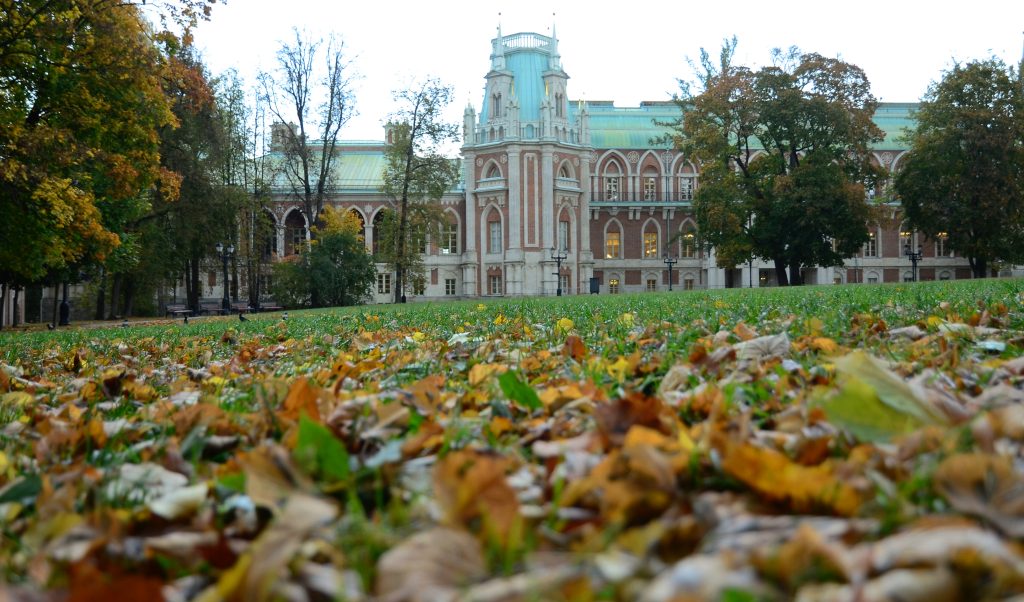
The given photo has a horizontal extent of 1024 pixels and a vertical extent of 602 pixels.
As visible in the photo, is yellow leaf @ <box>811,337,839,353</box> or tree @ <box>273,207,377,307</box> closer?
yellow leaf @ <box>811,337,839,353</box>

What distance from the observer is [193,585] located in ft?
3.58

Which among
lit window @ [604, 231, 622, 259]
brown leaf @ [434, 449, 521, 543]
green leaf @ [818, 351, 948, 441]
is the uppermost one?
lit window @ [604, 231, 622, 259]

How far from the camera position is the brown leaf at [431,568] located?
94 cm

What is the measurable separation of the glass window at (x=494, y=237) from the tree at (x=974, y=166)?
26252 mm

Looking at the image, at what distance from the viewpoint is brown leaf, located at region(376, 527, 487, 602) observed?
0.94 meters

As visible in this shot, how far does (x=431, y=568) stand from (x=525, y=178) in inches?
2100

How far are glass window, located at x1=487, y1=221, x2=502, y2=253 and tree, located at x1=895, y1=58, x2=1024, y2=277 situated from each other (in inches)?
1034

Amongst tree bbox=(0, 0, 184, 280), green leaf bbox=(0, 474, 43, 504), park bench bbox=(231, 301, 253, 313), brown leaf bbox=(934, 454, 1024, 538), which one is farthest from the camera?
park bench bbox=(231, 301, 253, 313)

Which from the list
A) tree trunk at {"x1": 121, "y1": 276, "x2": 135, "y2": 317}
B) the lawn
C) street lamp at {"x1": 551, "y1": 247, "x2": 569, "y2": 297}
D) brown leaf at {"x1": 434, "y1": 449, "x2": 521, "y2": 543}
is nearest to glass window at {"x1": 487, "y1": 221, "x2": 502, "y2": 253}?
street lamp at {"x1": 551, "y1": 247, "x2": 569, "y2": 297}

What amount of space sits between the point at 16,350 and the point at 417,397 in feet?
27.7

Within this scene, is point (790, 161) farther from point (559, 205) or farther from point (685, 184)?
point (685, 184)

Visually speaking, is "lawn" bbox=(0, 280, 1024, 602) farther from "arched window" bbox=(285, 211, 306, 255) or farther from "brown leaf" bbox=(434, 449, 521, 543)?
"arched window" bbox=(285, 211, 306, 255)

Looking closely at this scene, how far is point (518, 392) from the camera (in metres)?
2.34

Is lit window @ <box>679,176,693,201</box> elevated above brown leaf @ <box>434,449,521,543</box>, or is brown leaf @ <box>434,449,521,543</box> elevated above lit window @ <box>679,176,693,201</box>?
lit window @ <box>679,176,693,201</box>
